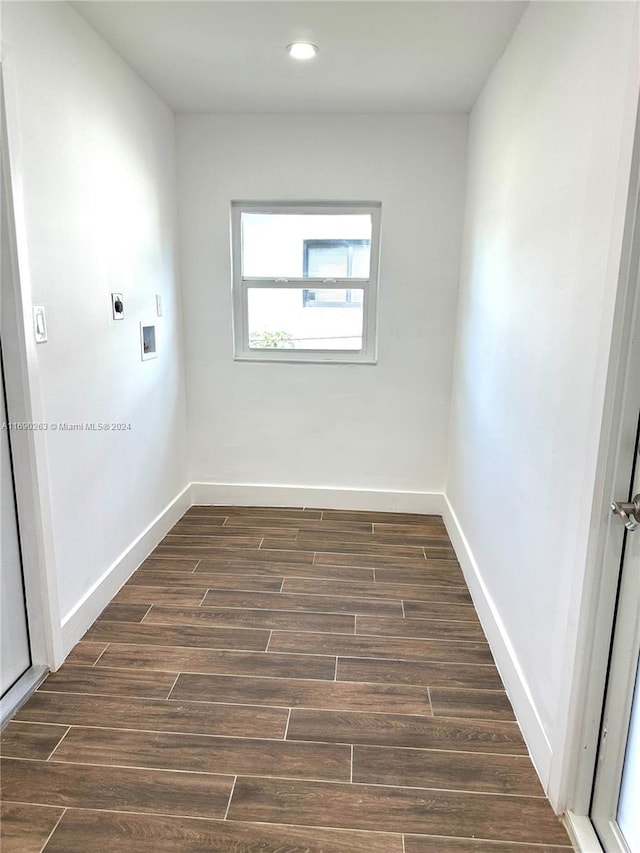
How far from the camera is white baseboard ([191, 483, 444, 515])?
370 centimetres

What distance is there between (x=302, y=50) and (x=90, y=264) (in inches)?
54.0

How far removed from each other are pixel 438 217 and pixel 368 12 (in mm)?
1388

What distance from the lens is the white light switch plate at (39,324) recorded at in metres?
1.88

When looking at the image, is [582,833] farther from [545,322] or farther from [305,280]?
[305,280]

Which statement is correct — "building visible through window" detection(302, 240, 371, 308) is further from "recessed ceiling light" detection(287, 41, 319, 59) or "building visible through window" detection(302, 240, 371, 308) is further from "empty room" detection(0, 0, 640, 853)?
"recessed ceiling light" detection(287, 41, 319, 59)

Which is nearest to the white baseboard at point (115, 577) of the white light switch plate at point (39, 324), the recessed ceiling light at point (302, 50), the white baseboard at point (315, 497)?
the white baseboard at point (315, 497)

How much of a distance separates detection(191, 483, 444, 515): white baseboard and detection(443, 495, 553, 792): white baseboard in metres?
0.72

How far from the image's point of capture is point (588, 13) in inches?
56.9

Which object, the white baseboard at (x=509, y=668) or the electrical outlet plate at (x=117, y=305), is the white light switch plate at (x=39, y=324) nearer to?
the electrical outlet plate at (x=117, y=305)

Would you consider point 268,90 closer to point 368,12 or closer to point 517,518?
point 368,12

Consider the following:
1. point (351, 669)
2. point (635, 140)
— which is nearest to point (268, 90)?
point (635, 140)

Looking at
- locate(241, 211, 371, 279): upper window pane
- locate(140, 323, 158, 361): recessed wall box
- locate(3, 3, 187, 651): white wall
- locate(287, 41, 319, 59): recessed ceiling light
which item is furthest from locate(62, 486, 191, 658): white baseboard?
locate(287, 41, 319, 59): recessed ceiling light

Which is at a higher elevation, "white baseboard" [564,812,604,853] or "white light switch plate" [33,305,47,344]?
"white light switch plate" [33,305,47,344]

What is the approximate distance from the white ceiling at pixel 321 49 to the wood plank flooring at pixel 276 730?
2.56 m
